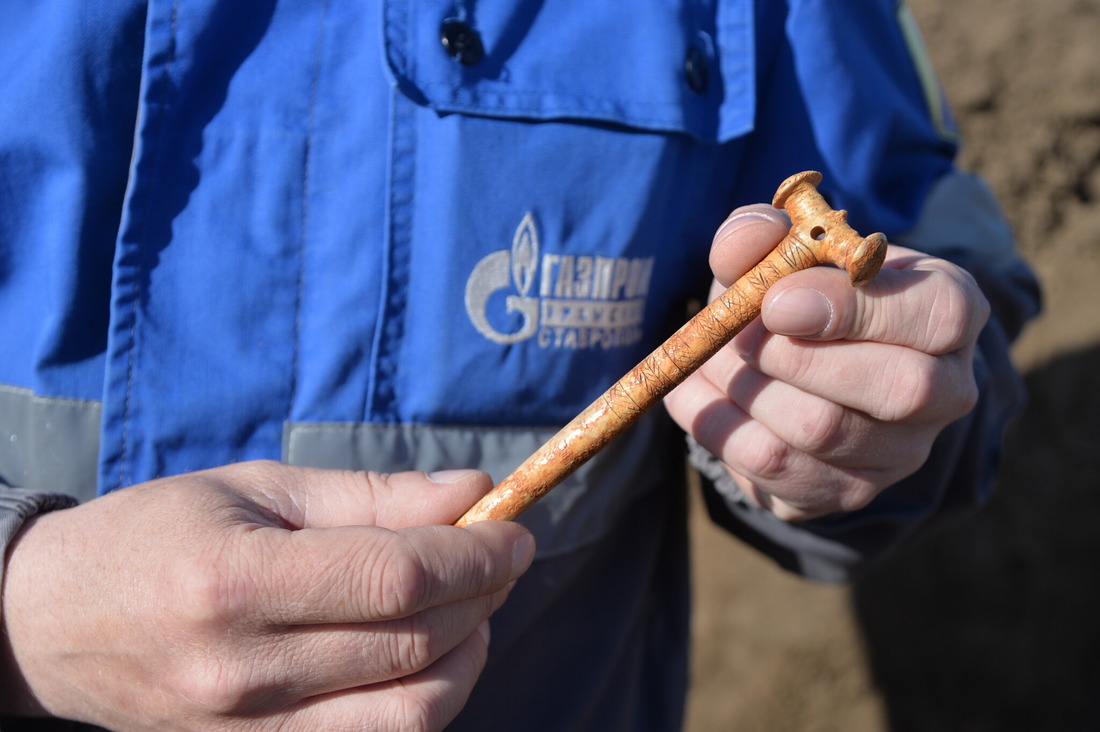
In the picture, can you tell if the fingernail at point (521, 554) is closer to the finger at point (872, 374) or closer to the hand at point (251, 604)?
the hand at point (251, 604)

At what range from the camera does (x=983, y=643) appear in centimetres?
264

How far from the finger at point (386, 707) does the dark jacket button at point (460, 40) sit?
0.79 meters

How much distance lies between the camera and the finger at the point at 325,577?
2.48ft

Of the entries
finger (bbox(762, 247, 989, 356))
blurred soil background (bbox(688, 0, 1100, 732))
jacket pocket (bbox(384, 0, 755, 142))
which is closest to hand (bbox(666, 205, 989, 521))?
finger (bbox(762, 247, 989, 356))

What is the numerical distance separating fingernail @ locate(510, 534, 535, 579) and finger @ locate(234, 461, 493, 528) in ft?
0.29

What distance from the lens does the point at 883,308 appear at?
872mm

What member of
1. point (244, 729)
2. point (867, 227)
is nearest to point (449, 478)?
point (244, 729)

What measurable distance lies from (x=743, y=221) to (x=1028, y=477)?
220cm

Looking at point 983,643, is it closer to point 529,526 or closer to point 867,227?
point 867,227

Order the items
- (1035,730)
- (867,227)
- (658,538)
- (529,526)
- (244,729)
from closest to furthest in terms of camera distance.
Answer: (244,729)
(529,526)
(867,227)
(658,538)
(1035,730)

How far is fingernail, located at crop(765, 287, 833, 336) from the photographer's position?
0.84 m

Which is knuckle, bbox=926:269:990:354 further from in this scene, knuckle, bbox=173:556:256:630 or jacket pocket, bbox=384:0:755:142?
knuckle, bbox=173:556:256:630

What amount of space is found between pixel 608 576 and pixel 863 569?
517mm

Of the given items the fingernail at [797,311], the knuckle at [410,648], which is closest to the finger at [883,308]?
the fingernail at [797,311]
